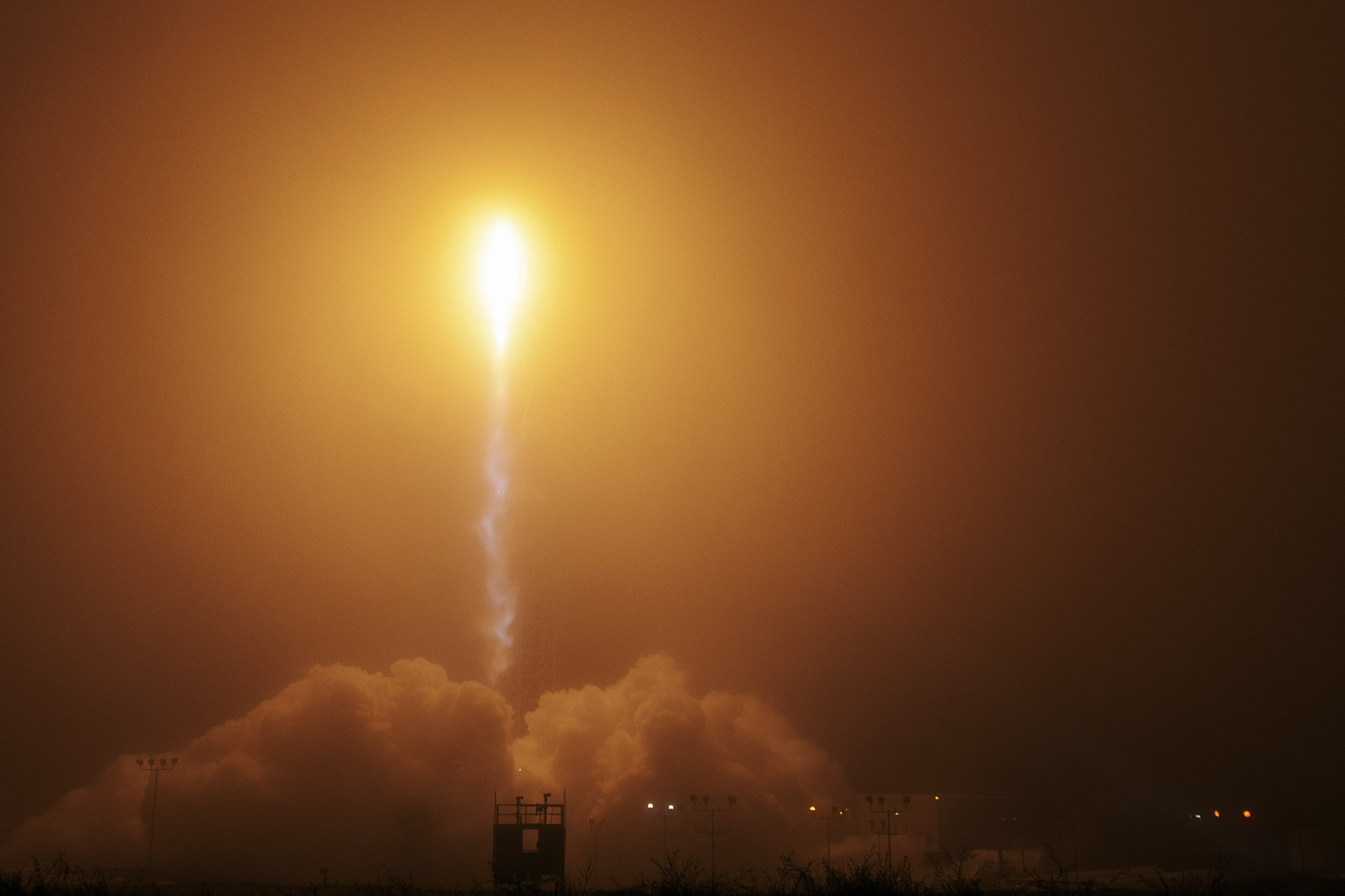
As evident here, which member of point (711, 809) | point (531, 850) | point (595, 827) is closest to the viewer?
point (531, 850)

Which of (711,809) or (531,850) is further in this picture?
(711,809)

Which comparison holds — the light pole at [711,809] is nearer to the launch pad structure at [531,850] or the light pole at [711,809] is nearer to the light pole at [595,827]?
the light pole at [595,827]

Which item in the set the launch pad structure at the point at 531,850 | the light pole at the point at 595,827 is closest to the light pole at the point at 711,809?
the light pole at the point at 595,827

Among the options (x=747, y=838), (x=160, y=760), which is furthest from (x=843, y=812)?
(x=160, y=760)

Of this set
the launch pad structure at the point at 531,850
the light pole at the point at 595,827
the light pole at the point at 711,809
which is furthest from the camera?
the light pole at the point at 595,827

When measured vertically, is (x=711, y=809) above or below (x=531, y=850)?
above

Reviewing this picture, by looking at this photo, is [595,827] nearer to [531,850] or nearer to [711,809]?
[711,809]

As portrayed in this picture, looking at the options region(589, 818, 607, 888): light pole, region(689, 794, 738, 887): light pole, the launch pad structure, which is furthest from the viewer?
region(589, 818, 607, 888): light pole

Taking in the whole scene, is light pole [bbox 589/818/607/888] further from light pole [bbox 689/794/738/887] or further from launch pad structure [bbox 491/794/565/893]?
launch pad structure [bbox 491/794/565/893]

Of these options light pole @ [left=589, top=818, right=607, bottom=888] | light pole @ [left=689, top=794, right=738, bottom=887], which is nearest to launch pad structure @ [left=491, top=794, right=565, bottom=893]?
light pole @ [left=689, top=794, right=738, bottom=887]

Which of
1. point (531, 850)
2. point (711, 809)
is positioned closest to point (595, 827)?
point (711, 809)

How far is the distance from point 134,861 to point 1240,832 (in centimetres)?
7856

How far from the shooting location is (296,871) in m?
67.7

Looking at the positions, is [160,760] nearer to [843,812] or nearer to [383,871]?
[383,871]
